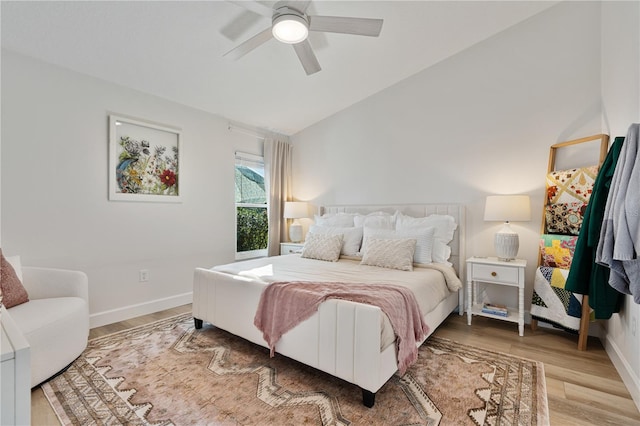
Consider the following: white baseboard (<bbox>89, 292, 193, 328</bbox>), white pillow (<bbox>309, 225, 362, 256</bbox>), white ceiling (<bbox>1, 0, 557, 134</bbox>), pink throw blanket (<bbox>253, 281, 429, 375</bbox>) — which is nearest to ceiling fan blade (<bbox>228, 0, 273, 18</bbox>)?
white ceiling (<bbox>1, 0, 557, 134</bbox>)

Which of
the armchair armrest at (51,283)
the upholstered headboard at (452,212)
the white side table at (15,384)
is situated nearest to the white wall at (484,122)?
the upholstered headboard at (452,212)

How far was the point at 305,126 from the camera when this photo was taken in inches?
189

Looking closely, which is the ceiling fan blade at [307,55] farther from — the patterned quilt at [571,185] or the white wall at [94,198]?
the patterned quilt at [571,185]

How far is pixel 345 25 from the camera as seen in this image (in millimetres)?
2115

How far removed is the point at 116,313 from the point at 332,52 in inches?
135

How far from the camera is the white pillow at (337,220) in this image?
3905 mm

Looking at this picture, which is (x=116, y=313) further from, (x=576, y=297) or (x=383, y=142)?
(x=576, y=297)

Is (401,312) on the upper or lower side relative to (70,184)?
lower

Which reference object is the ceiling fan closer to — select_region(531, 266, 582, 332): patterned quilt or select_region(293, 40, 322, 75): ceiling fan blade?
select_region(293, 40, 322, 75): ceiling fan blade

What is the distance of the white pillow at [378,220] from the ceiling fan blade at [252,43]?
217 cm

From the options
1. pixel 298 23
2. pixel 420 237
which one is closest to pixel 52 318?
pixel 298 23

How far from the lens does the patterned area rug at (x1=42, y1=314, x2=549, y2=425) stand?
167 cm

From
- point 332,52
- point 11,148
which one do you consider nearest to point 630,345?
point 332,52

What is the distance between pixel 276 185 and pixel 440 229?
2515 mm
